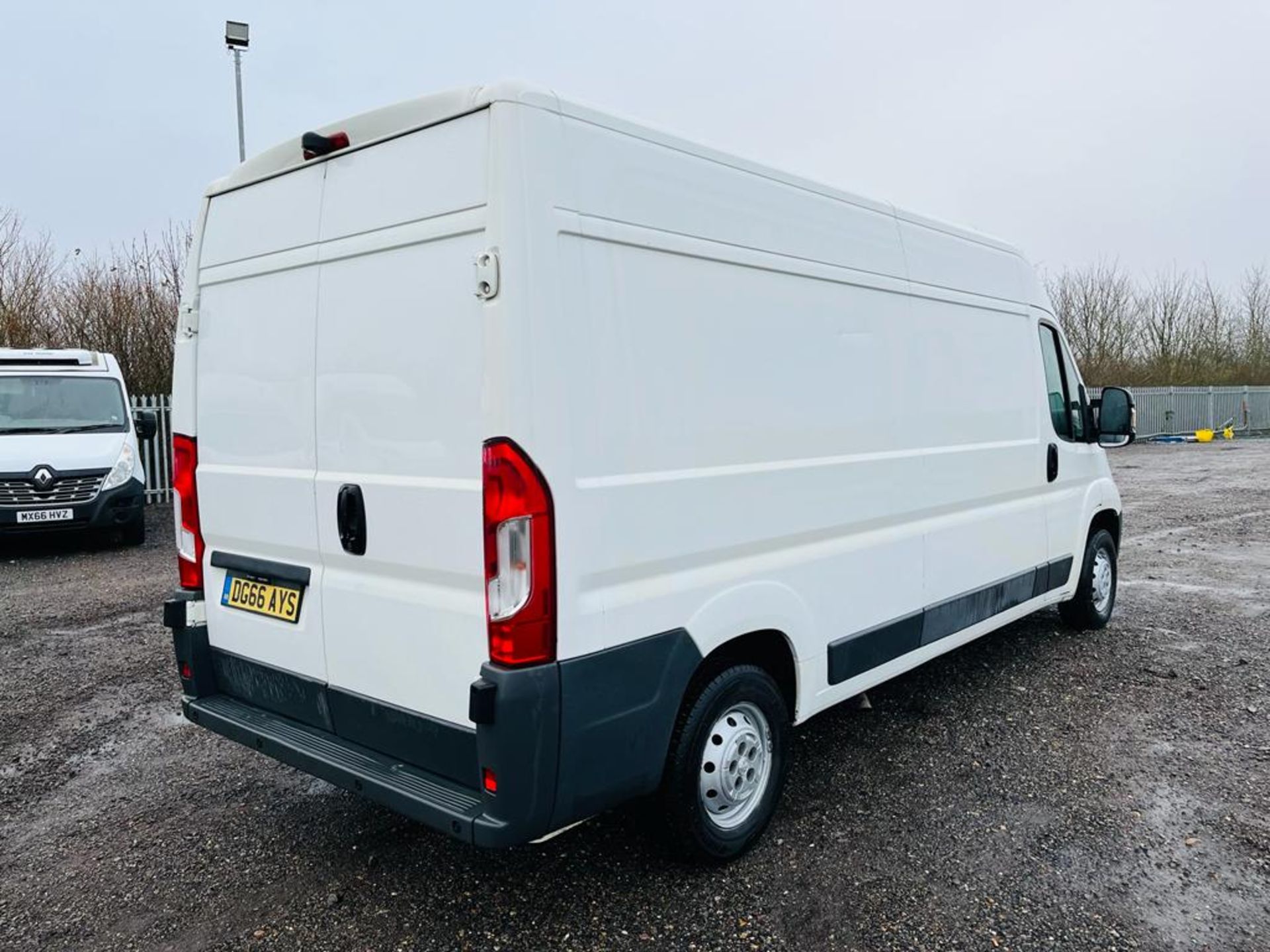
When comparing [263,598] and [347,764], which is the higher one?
[263,598]

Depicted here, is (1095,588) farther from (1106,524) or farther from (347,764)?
(347,764)

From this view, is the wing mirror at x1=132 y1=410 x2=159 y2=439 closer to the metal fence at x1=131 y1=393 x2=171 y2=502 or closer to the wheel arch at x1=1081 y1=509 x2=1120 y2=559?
the metal fence at x1=131 y1=393 x2=171 y2=502

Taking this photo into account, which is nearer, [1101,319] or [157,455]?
[157,455]

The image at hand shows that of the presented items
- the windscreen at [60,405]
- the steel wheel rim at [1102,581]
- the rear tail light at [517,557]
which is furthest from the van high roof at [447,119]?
the windscreen at [60,405]

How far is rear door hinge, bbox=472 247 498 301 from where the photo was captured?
95.1 inches

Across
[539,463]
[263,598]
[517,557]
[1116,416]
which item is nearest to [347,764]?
[263,598]

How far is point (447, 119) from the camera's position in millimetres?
2584

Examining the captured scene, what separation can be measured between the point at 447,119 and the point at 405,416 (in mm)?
868

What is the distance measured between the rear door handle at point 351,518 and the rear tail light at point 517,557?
58 centimetres

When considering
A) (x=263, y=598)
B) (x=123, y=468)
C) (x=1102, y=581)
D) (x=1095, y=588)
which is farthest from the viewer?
(x=123, y=468)

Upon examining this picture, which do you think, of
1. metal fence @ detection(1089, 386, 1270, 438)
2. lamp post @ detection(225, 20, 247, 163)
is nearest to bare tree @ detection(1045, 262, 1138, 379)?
metal fence @ detection(1089, 386, 1270, 438)

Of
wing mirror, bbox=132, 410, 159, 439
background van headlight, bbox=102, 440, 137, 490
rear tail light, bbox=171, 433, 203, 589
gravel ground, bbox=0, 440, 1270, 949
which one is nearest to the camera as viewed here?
gravel ground, bbox=0, 440, 1270, 949

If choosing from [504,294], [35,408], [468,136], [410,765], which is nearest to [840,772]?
[410,765]

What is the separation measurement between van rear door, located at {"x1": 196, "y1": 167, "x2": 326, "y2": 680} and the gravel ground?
78cm
